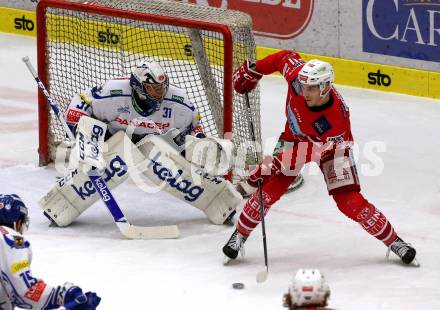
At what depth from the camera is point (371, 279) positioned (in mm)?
7242

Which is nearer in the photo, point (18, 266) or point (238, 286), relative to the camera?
point (18, 266)

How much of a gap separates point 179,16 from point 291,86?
1.61 m

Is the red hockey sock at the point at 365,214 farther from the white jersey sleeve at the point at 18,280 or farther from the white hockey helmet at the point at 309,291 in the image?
the white hockey helmet at the point at 309,291

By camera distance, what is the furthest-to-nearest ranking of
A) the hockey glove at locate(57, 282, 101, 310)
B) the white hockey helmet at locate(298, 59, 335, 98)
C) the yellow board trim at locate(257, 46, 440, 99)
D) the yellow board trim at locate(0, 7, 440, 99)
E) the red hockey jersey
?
the yellow board trim at locate(257, 46, 440, 99) < the yellow board trim at locate(0, 7, 440, 99) < the red hockey jersey < the white hockey helmet at locate(298, 59, 335, 98) < the hockey glove at locate(57, 282, 101, 310)

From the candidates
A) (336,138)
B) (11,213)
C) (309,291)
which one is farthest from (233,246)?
(309,291)

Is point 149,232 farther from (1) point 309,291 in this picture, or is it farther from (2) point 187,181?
(1) point 309,291

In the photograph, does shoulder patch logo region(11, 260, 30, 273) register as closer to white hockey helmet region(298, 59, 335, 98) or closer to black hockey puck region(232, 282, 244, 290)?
black hockey puck region(232, 282, 244, 290)

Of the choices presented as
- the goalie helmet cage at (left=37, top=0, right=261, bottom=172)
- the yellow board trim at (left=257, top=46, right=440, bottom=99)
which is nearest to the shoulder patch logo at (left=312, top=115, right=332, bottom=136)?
the goalie helmet cage at (left=37, top=0, right=261, bottom=172)

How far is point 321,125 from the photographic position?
7289 mm

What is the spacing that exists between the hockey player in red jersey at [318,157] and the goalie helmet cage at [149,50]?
2.67 feet

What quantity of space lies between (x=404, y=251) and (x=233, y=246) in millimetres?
866

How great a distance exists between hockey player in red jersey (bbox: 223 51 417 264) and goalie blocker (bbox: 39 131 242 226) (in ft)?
2.10

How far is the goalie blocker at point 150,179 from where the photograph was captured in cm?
809

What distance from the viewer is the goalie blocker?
8.09m
